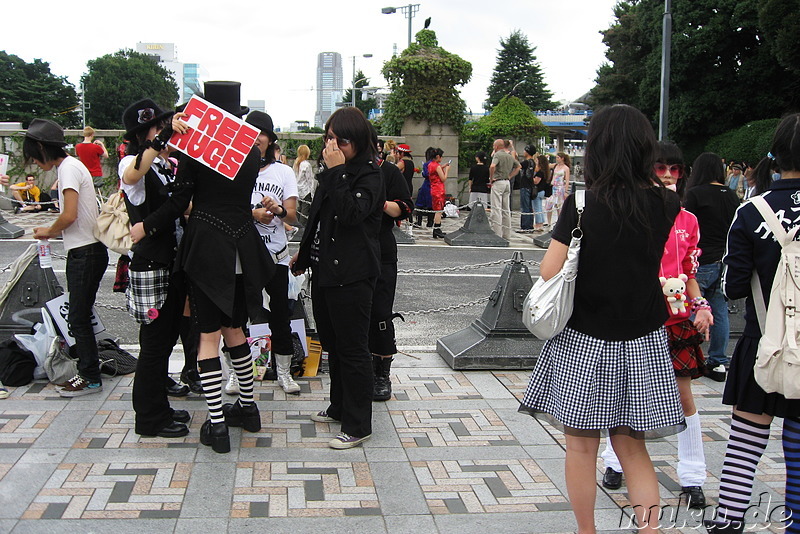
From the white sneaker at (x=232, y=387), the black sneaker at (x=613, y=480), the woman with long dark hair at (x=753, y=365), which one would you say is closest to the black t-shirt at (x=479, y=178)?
the white sneaker at (x=232, y=387)

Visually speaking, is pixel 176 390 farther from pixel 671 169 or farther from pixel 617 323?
pixel 671 169

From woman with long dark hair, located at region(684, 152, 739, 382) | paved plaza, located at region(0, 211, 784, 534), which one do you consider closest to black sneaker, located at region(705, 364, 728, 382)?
woman with long dark hair, located at region(684, 152, 739, 382)

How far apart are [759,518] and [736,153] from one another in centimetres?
3322

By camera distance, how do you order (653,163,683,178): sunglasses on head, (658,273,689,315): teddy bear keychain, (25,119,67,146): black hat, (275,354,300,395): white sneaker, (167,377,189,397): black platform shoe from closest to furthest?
1. (658,273,689,315): teddy bear keychain
2. (653,163,683,178): sunglasses on head
3. (25,119,67,146): black hat
4. (167,377,189,397): black platform shoe
5. (275,354,300,395): white sneaker

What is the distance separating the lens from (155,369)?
449cm

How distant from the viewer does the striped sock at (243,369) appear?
4.49m

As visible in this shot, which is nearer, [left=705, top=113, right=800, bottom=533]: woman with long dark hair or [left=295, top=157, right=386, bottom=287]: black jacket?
[left=705, top=113, right=800, bottom=533]: woman with long dark hair

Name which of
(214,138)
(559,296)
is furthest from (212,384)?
(559,296)

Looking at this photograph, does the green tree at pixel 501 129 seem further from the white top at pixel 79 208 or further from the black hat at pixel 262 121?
the white top at pixel 79 208

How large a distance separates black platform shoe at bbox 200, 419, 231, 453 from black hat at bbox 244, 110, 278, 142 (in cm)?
205

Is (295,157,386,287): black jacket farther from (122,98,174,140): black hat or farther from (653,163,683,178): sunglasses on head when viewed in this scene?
(653,163,683,178): sunglasses on head

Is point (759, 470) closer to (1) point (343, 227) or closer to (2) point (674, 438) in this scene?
(2) point (674, 438)

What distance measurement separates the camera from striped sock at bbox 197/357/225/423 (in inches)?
167

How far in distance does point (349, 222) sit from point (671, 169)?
178cm
